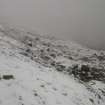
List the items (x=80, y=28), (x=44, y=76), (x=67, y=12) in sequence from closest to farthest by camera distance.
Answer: (x=44, y=76), (x=80, y=28), (x=67, y=12)

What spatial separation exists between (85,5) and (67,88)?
293ft

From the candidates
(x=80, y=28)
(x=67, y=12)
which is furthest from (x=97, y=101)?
(x=67, y=12)

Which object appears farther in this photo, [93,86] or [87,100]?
[93,86]

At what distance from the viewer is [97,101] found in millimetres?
10320

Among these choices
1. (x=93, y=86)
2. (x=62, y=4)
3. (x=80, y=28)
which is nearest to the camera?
(x=93, y=86)

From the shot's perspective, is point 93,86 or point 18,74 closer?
point 18,74

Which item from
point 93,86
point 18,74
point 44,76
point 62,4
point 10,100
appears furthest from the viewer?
point 62,4

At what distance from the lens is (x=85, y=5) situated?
9438 cm

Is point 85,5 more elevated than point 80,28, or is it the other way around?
point 85,5

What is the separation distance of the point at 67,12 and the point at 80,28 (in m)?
19.4

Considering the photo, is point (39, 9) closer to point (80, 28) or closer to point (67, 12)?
point (67, 12)

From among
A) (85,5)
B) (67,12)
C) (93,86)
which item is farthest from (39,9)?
(93,86)

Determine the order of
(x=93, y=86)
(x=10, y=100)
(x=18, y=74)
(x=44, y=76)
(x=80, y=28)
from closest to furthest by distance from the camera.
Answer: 1. (x=10, y=100)
2. (x=18, y=74)
3. (x=44, y=76)
4. (x=93, y=86)
5. (x=80, y=28)

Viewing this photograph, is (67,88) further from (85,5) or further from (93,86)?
(85,5)
